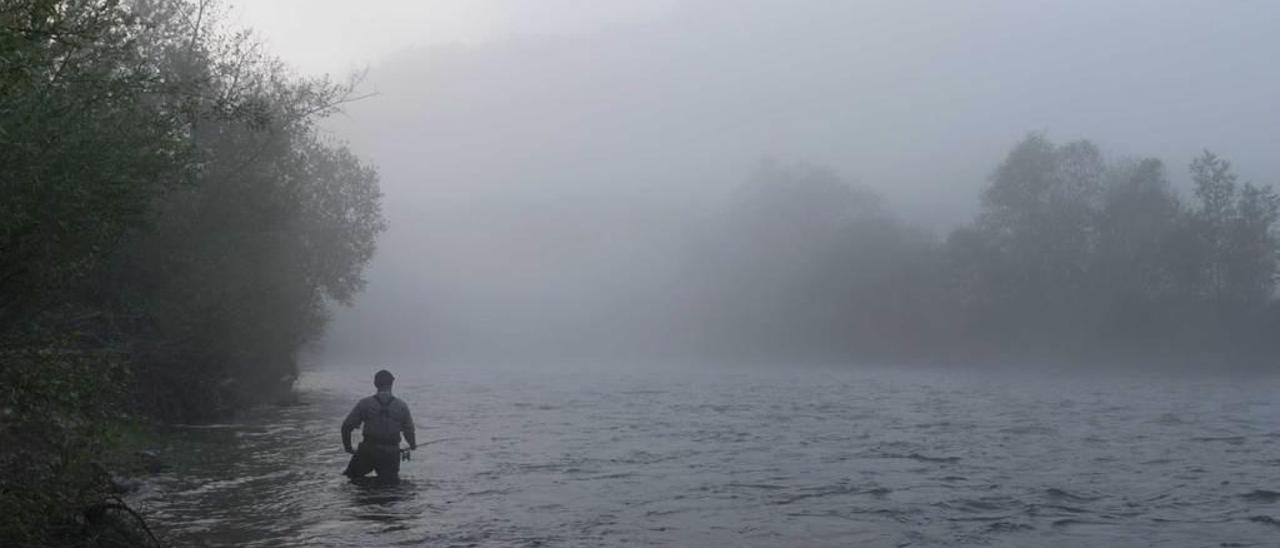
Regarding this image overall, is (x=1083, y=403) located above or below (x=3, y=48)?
below

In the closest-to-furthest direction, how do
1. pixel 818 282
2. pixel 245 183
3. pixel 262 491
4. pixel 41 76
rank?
pixel 41 76
pixel 262 491
pixel 245 183
pixel 818 282

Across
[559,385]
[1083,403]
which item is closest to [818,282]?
[559,385]

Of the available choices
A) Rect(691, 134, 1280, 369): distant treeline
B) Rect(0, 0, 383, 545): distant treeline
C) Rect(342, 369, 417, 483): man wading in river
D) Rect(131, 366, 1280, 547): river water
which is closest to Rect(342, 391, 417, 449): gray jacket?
Rect(342, 369, 417, 483): man wading in river

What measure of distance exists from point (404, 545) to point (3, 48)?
9066 mm

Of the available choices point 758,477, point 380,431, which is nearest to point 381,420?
point 380,431

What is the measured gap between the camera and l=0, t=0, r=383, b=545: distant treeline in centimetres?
1123

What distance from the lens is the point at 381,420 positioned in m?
20.1

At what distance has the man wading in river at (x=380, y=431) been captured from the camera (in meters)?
19.9

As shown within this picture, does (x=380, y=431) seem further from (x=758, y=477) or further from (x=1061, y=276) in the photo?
(x=1061, y=276)

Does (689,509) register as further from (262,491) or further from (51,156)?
(51,156)

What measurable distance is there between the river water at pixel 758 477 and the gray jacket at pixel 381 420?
90 cm

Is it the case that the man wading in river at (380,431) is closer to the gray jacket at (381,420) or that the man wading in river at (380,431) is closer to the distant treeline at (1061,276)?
the gray jacket at (381,420)

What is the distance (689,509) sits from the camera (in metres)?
18.6

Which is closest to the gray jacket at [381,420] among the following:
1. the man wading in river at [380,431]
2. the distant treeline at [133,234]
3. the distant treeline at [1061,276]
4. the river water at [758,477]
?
the man wading in river at [380,431]
